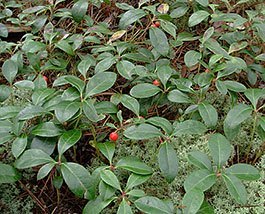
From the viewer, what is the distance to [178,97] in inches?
65.5

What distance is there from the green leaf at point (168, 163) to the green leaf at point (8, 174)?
50cm

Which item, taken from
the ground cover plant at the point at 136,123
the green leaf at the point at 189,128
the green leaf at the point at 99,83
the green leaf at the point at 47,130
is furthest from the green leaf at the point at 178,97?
the green leaf at the point at 47,130

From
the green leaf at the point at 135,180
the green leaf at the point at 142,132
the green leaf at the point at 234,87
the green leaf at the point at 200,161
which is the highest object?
the green leaf at the point at 234,87

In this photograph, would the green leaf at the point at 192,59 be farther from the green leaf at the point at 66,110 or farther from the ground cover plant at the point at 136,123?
the green leaf at the point at 66,110

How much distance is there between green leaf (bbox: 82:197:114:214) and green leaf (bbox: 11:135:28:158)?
0.31m

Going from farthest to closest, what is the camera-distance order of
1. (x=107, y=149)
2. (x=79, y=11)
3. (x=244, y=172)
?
(x=79, y=11)
(x=107, y=149)
(x=244, y=172)

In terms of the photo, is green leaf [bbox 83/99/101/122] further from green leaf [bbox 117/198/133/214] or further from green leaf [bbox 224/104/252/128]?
green leaf [bbox 224/104/252/128]

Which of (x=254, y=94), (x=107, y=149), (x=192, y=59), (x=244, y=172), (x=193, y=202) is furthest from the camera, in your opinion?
(x=192, y=59)

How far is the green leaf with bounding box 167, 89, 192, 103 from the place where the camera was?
A: 1.65 meters

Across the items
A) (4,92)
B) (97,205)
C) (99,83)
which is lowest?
(97,205)

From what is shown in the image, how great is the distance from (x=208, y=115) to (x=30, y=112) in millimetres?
649

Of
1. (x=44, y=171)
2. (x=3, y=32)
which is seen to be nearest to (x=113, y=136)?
(x=44, y=171)

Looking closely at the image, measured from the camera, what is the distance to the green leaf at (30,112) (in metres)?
1.52

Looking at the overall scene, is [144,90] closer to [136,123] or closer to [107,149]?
[136,123]
